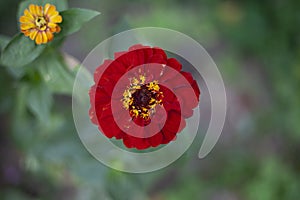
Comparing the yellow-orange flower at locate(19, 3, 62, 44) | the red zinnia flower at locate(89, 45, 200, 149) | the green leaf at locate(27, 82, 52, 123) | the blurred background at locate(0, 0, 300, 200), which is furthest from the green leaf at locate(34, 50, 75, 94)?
the blurred background at locate(0, 0, 300, 200)

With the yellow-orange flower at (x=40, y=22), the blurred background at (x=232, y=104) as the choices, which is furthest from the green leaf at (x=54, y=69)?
the blurred background at (x=232, y=104)

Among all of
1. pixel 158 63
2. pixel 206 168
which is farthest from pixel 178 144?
pixel 206 168

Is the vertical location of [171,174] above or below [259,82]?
below

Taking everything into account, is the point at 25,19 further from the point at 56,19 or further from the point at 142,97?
the point at 142,97

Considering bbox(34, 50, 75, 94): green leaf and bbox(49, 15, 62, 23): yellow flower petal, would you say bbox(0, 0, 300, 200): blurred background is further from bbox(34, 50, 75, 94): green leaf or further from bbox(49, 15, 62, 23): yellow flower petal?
bbox(49, 15, 62, 23): yellow flower petal

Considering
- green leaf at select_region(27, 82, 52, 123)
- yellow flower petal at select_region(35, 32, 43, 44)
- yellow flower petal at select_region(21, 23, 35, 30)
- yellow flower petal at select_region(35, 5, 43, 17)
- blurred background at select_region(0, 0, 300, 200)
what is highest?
blurred background at select_region(0, 0, 300, 200)

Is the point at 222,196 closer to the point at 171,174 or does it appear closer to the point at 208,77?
the point at 171,174
